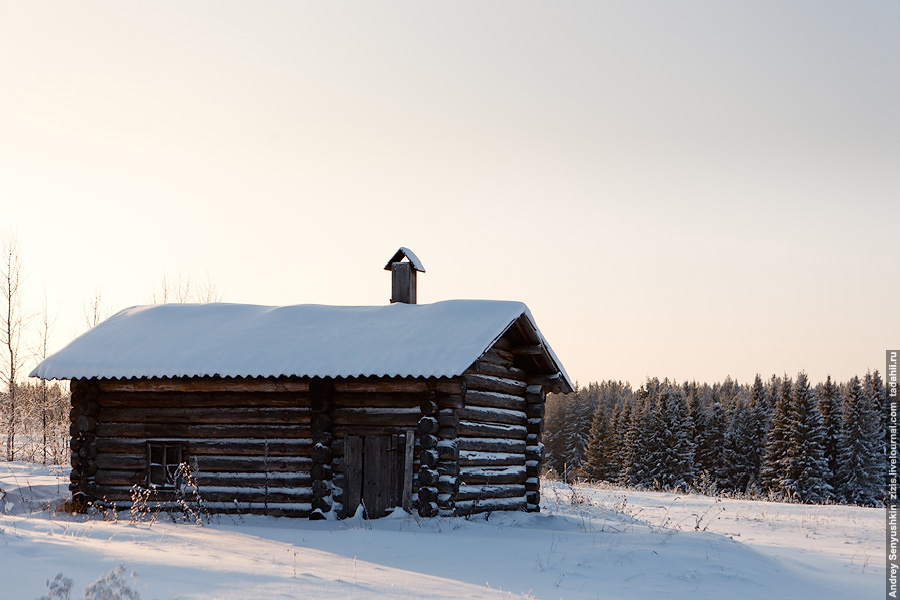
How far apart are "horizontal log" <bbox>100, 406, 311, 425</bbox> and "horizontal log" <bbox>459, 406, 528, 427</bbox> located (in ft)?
9.93

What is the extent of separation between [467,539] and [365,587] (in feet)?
Answer: 14.8

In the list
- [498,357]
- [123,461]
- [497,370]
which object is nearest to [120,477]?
[123,461]

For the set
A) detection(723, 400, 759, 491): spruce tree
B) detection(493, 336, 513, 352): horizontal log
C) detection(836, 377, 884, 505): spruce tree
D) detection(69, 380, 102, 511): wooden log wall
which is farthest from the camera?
detection(723, 400, 759, 491): spruce tree

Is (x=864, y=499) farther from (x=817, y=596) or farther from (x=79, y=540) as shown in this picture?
(x=79, y=540)

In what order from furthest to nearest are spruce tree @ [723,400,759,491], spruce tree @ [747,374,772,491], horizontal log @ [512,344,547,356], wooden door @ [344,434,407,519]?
spruce tree @ [747,374,772,491]
spruce tree @ [723,400,759,491]
horizontal log @ [512,344,547,356]
wooden door @ [344,434,407,519]

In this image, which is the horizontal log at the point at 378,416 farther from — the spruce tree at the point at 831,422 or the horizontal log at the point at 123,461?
the spruce tree at the point at 831,422

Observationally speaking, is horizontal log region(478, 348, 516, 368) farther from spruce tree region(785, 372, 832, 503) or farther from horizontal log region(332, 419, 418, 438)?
spruce tree region(785, 372, 832, 503)

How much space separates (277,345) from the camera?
1661 centimetres

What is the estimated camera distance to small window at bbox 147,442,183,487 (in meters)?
16.6

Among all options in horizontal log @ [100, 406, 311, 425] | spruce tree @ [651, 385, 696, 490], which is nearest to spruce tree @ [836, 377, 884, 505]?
spruce tree @ [651, 385, 696, 490]

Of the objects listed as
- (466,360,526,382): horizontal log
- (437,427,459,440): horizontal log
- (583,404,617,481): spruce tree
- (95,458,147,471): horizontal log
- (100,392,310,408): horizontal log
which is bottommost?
(583,404,617,481): spruce tree

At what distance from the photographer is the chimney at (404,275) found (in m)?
19.4

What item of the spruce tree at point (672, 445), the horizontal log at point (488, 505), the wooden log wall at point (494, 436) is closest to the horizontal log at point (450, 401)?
the wooden log wall at point (494, 436)

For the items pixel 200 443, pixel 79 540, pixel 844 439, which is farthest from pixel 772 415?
pixel 79 540
